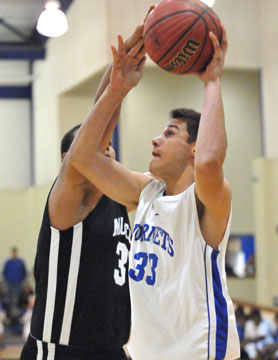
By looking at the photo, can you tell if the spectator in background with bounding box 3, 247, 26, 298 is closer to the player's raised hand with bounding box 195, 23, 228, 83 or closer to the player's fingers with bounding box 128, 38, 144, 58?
the player's fingers with bounding box 128, 38, 144, 58

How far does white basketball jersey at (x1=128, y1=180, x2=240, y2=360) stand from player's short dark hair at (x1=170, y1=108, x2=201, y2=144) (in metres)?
0.35

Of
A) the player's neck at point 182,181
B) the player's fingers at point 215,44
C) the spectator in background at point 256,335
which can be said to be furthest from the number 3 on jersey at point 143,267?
the spectator in background at point 256,335

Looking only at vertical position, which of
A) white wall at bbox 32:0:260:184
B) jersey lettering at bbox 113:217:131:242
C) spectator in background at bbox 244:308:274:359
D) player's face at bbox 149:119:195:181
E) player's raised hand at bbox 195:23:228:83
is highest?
white wall at bbox 32:0:260:184

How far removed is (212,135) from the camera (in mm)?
2852

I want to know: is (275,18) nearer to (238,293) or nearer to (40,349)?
(238,293)

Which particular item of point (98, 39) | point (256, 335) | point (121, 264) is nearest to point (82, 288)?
point (121, 264)

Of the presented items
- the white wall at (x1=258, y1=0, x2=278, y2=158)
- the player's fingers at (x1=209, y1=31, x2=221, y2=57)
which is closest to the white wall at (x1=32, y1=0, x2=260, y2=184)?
the white wall at (x1=258, y1=0, x2=278, y2=158)

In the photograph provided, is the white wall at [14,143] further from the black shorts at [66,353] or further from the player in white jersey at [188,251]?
the player in white jersey at [188,251]

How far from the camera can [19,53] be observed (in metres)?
20.3

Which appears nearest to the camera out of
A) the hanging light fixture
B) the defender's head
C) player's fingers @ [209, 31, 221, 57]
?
player's fingers @ [209, 31, 221, 57]

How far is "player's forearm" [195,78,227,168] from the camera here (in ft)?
9.24

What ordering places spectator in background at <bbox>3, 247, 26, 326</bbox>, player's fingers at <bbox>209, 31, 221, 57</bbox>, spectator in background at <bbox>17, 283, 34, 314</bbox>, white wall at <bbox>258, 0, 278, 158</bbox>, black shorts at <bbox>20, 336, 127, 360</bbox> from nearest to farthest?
1. player's fingers at <bbox>209, 31, 221, 57</bbox>
2. black shorts at <bbox>20, 336, 127, 360</bbox>
3. white wall at <bbox>258, 0, 278, 158</bbox>
4. spectator in background at <bbox>17, 283, 34, 314</bbox>
5. spectator in background at <bbox>3, 247, 26, 326</bbox>

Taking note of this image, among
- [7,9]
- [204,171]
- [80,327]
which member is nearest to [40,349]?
[80,327]

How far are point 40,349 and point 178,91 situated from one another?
12381mm
